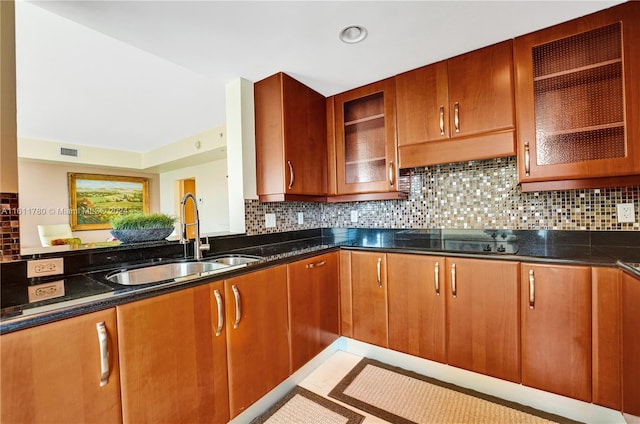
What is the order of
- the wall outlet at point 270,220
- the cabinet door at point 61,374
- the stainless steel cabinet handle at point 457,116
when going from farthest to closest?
1. the wall outlet at point 270,220
2. the stainless steel cabinet handle at point 457,116
3. the cabinet door at point 61,374

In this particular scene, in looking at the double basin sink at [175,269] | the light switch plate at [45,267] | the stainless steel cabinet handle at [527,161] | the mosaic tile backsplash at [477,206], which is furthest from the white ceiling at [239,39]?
the double basin sink at [175,269]

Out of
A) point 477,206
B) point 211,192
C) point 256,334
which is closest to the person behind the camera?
point 256,334

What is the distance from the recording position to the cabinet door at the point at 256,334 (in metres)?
1.31

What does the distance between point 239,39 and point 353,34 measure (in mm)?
658

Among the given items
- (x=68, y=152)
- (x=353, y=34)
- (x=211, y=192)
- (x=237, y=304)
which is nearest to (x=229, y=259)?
(x=237, y=304)

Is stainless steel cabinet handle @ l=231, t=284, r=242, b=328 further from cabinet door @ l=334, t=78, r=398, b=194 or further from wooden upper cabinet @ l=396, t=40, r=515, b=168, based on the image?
wooden upper cabinet @ l=396, t=40, r=515, b=168

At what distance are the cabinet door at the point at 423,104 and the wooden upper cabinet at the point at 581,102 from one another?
0.41 m

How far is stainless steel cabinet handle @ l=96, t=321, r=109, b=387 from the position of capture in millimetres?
885

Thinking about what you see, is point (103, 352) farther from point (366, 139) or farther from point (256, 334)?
point (366, 139)

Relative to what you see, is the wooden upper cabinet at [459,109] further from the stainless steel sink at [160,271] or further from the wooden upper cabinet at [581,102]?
the stainless steel sink at [160,271]

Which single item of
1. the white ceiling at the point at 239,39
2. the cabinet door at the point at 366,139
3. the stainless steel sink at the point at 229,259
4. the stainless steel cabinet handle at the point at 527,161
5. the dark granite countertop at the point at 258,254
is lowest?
the stainless steel sink at the point at 229,259

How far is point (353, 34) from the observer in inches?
60.9

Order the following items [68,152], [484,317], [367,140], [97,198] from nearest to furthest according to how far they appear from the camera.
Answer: [484,317] → [367,140] → [68,152] → [97,198]

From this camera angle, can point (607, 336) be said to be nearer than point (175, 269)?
Yes
